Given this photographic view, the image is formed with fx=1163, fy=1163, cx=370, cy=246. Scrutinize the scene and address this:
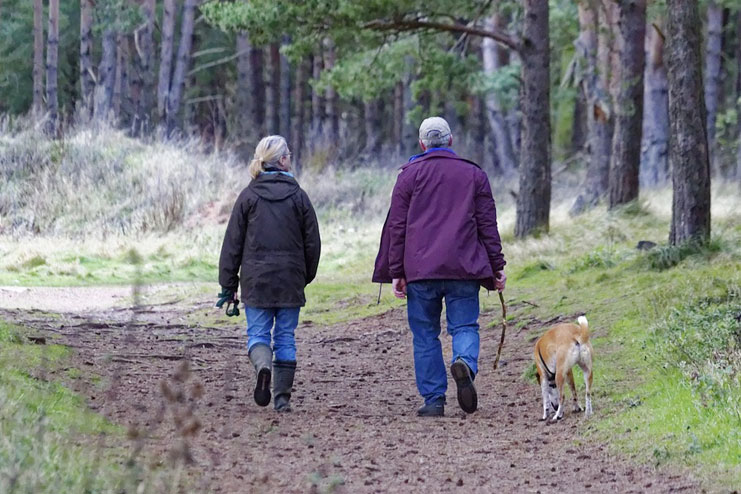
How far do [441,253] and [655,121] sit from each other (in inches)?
875

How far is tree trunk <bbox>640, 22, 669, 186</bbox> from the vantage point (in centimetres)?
2897

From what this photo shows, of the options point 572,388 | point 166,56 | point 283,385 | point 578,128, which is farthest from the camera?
point 578,128

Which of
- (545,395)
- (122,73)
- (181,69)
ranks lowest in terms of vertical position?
(545,395)

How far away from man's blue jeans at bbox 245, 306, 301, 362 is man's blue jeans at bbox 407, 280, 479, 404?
34.5 inches

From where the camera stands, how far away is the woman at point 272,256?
8.27m

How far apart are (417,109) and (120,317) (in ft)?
47.9

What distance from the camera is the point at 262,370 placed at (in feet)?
26.7

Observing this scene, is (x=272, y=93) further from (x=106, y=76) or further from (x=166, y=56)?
(x=106, y=76)

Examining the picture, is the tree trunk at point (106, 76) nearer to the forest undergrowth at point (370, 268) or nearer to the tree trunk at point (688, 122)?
the forest undergrowth at point (370, 268)

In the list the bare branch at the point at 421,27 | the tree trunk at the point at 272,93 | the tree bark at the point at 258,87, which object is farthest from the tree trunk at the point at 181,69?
the bare branch at the point at 421,27

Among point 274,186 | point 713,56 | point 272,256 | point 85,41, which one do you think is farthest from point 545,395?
point 713,56

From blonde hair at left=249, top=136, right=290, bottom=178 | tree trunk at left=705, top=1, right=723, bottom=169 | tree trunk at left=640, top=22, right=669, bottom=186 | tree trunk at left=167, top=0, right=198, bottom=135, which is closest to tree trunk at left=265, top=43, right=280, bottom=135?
tree trunk at left=167, top=0, right=198, bottom=135

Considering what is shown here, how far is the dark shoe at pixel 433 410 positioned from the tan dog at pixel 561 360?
74 centimetres

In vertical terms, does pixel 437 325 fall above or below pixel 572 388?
above
